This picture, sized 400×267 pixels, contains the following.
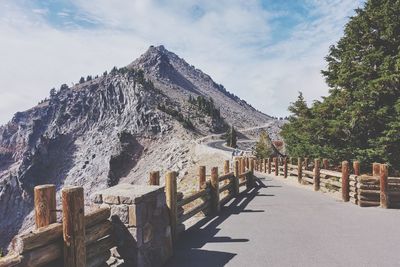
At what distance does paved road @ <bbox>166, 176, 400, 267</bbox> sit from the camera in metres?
7.31

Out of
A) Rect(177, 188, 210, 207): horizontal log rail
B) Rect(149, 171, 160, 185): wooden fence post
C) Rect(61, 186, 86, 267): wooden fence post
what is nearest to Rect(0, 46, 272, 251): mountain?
Rect(177, 188, 210, 207): horizontal log rail

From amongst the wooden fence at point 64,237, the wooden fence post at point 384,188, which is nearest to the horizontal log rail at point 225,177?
the wooden fence post at point 384,188

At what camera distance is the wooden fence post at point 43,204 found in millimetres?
4941

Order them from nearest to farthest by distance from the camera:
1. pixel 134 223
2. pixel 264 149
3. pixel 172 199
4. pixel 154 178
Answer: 1. pixel 134 223
2. pixel 172 199
3. pixel 154 178
4. pixel 264 149

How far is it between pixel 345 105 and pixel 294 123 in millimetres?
9519

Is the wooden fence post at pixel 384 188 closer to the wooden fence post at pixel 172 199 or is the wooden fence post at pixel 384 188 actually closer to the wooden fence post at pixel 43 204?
the wooden fence post at pixel 172 199

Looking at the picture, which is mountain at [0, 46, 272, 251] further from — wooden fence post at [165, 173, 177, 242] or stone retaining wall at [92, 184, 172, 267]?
stone retaining wall at [92, 184, 172, 267]

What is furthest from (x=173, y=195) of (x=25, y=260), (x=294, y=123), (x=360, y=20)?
(x=294, y=123)

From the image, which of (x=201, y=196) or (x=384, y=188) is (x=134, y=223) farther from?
(x=384, y=188)

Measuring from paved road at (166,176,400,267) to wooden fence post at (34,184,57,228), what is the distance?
9.75ft

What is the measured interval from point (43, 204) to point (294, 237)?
609 centimetres

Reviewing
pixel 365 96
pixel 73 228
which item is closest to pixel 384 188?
pixel 365 96

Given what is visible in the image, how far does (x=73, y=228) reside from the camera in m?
5.07

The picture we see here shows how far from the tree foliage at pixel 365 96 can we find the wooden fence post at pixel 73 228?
1504 cm
